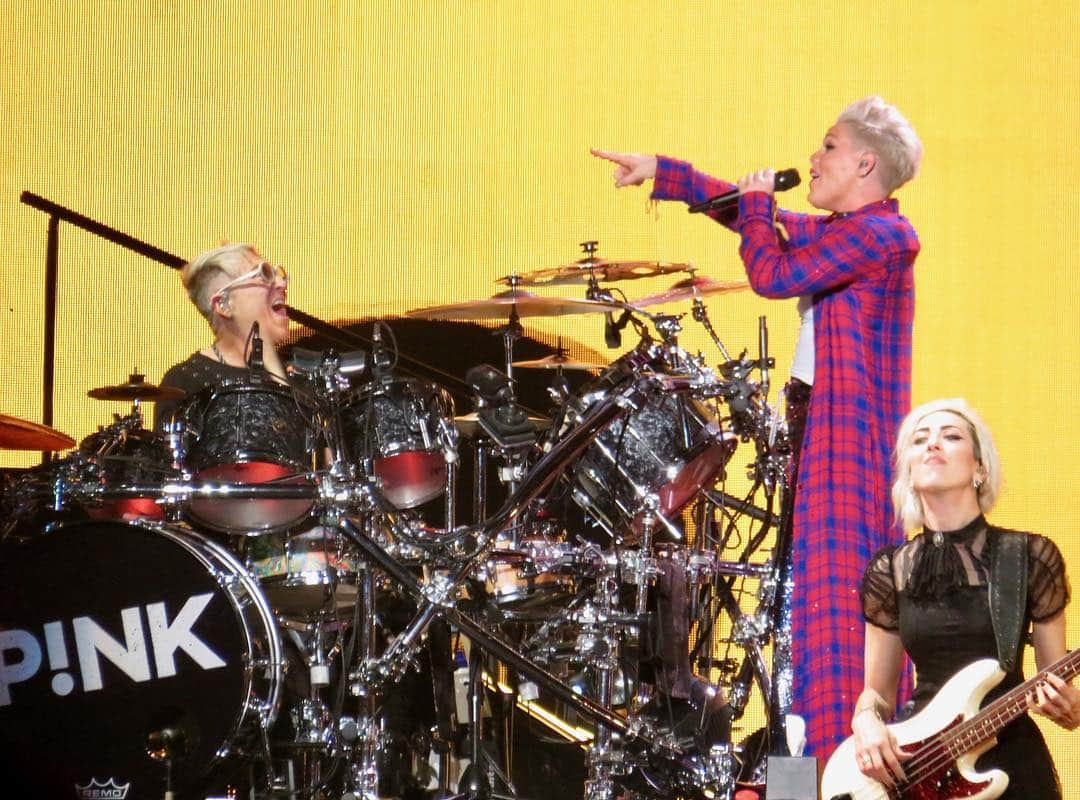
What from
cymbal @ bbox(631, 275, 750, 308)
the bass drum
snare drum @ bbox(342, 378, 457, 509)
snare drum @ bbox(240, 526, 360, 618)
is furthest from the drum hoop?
cymbal @ bbox(631, 275, 750, 308)

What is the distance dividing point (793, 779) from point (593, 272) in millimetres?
2748

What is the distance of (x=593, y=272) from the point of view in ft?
18.9

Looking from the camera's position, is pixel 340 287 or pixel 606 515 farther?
pixel 340 287

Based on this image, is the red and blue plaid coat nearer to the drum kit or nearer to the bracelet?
the bracelet

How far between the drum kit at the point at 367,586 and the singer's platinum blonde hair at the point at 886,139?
2.24ft

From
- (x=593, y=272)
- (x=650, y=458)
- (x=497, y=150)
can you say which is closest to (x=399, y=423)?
(x=650, y=458)

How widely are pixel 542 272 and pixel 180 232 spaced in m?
1.72

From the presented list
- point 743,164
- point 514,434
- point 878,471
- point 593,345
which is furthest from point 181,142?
point 878,471

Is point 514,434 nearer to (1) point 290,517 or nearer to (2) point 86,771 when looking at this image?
(1) point 290,517

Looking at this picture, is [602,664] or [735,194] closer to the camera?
[735,194]

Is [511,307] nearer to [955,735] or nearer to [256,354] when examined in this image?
[256,354]

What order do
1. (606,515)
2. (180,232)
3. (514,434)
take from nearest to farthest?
(514,434), (606,515), (180,232)

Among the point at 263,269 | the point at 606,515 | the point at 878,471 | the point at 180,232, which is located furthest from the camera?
the point at 180,232

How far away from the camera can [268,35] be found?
6695 millimetres
